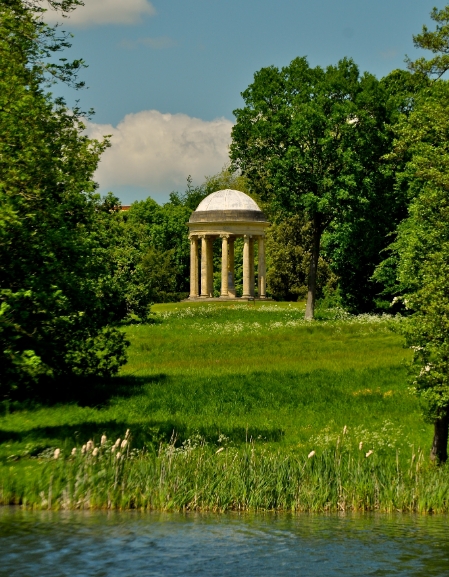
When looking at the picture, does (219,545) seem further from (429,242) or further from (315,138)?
(315,138)

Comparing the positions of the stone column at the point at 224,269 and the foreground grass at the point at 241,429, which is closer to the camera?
the foreground grass at the point at 241,429

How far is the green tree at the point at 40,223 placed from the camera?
773 inches

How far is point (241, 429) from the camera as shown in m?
23.7

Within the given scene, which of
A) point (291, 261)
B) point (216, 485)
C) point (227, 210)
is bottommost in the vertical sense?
point (216, 485)

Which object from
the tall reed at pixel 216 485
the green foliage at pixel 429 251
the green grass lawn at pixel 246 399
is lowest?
the tall reed at pixel 216 485

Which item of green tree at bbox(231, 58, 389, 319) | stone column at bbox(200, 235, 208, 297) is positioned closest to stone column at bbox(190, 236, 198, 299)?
stone column at bbox(200, 235, 208, 297)

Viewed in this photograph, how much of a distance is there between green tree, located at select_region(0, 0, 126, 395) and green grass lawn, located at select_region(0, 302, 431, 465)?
150 cm

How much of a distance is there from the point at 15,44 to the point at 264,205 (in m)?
74.0

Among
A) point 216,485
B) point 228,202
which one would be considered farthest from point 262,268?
point 216,485

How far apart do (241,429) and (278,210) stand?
35.1m

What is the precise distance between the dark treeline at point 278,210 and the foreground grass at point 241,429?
154 centimetres

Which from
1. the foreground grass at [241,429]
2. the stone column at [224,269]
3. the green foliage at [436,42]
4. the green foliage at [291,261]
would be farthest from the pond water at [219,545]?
the green foliage at [291,261]

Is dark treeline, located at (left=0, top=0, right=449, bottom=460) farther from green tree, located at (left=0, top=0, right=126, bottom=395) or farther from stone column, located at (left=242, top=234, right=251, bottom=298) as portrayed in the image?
stone column, located at (left=242, top=234, right=251, bottom=298)

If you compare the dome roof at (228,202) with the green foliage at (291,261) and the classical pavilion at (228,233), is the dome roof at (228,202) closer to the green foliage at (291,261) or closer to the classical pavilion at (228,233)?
the classical pavilion at (228,233)
